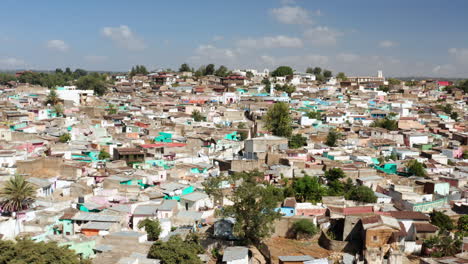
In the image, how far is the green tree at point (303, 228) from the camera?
1544 centimetres

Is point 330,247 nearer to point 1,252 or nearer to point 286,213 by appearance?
point 286,213

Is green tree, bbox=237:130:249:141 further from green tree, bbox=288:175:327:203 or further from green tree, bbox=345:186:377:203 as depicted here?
green tree, bbox=345:186:377:203

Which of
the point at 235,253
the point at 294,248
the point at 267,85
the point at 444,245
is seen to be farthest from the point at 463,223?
Result: the point at 267,85

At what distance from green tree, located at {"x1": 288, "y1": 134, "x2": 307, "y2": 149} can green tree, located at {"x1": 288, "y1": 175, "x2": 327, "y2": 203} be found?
679 centimetres

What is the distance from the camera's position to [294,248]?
15102 millimetres

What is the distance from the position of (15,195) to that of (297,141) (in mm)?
16353

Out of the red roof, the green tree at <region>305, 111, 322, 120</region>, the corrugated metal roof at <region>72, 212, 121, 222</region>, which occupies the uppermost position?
the green tree at <region>305, 111, 322, 120</region>

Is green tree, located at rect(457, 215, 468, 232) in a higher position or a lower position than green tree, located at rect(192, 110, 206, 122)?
lower

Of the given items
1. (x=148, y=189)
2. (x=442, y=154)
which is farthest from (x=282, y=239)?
(x=442, y=154)

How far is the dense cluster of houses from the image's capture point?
45.8 ft

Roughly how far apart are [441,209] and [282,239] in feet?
21.9

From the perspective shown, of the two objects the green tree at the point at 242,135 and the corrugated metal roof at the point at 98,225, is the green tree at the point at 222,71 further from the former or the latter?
the corrugated metal roof at the point at 98,225

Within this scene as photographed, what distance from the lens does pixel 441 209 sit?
54.7 ft

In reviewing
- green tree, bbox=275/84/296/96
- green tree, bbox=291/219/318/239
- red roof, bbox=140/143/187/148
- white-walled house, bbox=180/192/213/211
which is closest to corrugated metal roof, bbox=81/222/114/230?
white-walled house, bbox=180/192/213/211
